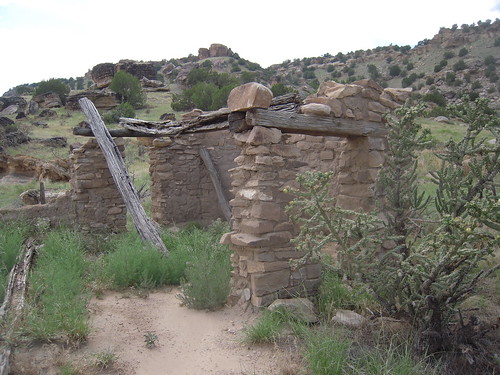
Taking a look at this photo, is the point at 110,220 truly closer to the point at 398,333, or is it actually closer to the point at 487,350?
the point at 398,333

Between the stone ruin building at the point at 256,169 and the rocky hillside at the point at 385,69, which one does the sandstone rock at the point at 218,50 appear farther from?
the stone ruin building at the point at 256,169

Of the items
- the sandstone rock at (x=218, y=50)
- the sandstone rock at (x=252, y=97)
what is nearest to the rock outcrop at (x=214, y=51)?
the sandstone rock at (x=218, y=50)

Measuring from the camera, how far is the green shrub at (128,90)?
85.0ft

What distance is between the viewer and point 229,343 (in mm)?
3850

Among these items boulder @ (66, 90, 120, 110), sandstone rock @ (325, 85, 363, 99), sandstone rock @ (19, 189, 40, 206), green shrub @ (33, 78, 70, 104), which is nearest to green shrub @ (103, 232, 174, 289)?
sandstone rock @ (325, 85, 363, 99)

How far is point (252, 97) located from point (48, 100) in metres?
26.7

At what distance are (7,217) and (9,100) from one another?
77.8 feet

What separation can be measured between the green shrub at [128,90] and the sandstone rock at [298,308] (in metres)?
23.5

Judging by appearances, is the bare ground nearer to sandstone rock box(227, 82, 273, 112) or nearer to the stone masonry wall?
the stone masonry wall

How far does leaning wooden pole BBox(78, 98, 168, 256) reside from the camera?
635cm

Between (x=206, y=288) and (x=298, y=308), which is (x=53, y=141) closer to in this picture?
(x=206, y=288)

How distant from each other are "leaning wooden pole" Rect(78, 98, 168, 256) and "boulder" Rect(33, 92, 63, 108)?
21407 mm

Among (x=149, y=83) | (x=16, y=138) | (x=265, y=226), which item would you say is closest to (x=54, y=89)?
(x=149, y=83)

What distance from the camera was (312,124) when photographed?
15.5 feet
